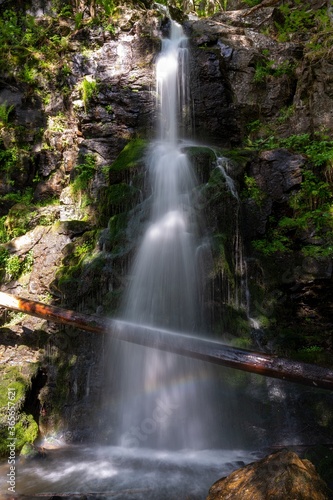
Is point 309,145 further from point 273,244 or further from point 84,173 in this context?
point 84,173

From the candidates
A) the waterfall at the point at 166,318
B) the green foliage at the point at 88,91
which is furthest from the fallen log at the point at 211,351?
the green foliage at the point at 88,91

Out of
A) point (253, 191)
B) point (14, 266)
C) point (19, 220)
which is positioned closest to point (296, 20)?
point (253, 191)

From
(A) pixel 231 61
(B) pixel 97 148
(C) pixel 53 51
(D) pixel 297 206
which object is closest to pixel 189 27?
(A) pixel 231 61

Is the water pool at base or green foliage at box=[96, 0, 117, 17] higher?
green foliage at box=[96, 0, 117, 17]

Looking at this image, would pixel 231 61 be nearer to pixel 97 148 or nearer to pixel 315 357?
pixel 97 148

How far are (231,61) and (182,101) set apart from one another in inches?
92.9

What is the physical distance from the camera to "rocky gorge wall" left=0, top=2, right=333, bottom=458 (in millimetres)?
5859

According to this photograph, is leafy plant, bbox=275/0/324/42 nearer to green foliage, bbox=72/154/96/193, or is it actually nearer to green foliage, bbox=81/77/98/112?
green foliage, bbox=81/77/98/112

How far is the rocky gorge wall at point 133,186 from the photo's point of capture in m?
5.86

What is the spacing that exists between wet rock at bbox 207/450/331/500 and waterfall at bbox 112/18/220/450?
2261 mm

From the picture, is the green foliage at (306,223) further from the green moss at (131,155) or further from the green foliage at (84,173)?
the green foliage at (84,173)

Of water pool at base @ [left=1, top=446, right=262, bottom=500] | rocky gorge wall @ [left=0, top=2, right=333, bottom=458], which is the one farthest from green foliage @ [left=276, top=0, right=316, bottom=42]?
water pool at base @ [left=1, top=446, right=262, bottom=500]

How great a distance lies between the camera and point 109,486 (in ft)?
12.3

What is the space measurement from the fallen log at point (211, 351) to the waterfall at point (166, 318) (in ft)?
6.42
